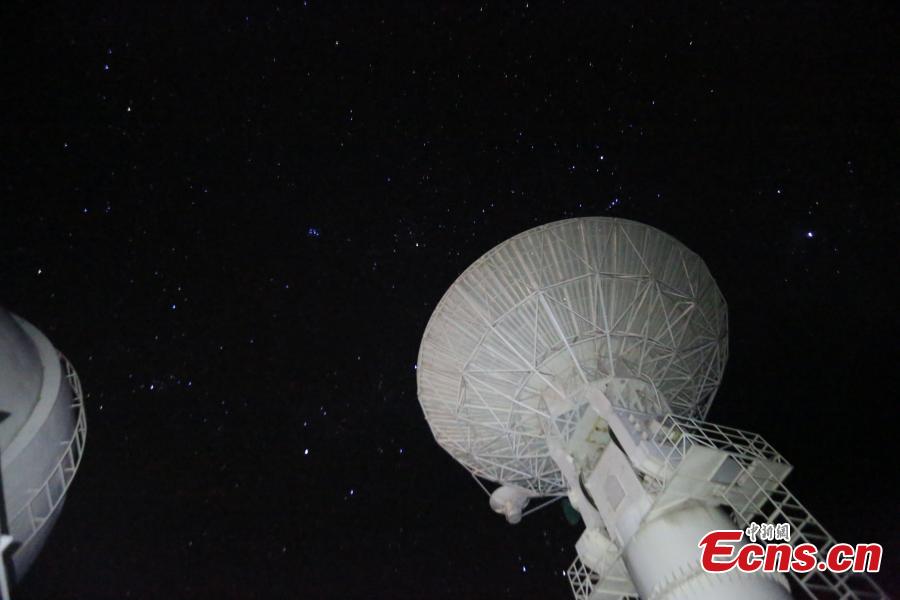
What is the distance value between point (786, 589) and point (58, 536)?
38.6 feet

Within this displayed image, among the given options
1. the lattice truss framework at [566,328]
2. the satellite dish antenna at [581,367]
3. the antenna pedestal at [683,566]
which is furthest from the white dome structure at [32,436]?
the antenna pedestal at [683,566]

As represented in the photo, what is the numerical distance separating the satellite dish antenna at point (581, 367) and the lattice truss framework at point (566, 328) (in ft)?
0.10

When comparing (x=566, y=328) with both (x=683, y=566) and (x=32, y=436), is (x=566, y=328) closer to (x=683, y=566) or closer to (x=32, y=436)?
(x=683, y=566)

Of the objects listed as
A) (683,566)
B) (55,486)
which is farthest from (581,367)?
(55,486)

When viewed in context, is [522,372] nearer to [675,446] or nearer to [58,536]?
[675,446]

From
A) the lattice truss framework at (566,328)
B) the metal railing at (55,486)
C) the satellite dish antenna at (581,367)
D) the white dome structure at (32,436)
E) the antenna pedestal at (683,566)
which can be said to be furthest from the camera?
the lattice truss framework at (566,328)

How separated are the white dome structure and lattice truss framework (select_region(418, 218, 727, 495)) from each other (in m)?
7.45

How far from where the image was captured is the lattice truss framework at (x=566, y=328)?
1327 cm

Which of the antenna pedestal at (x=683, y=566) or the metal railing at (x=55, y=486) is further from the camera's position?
the antenna pedestal at (x=683, y=566)

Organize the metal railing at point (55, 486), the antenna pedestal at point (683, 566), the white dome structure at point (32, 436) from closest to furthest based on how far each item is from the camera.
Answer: the white dome structure at point (32, 436), the metal railing at point (55, 486), the antenna pedestal at point (683, 566)

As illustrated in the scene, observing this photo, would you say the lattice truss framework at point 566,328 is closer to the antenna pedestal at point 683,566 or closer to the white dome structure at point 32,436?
the antenna pedestal at point 683,566

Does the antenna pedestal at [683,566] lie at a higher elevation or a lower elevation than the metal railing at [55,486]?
lower

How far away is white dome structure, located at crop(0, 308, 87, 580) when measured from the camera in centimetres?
809

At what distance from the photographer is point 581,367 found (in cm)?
1302
